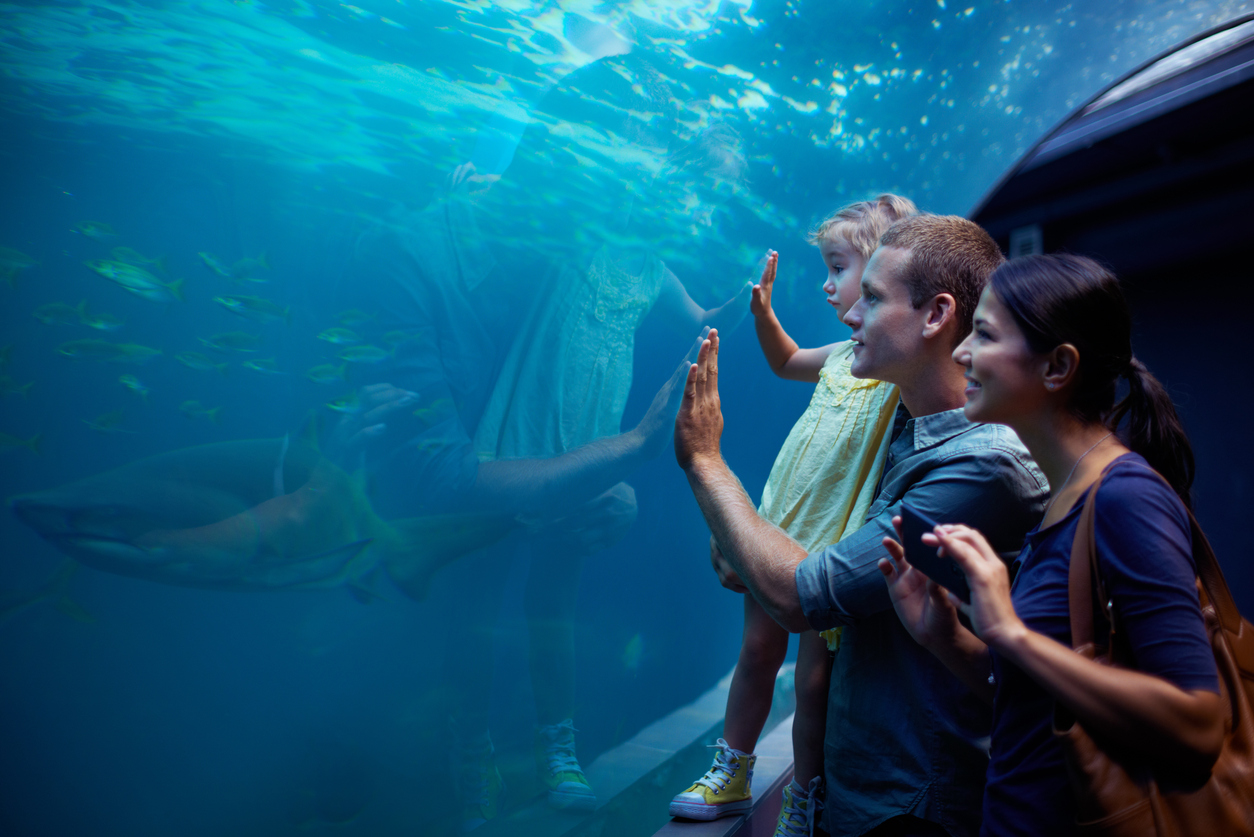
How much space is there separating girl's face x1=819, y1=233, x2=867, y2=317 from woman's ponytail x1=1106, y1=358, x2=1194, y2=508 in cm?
→ 87

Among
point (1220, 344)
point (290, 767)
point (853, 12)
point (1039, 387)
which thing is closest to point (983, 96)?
point (853, 12)

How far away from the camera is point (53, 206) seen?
2.57 metres

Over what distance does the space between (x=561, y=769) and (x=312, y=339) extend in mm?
2312

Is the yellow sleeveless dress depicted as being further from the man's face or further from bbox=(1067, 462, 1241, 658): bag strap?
bbox=(1067, 462, 1241, 658): bag strap

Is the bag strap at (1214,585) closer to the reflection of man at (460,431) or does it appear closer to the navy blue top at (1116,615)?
the navy blue top at (1116,615)

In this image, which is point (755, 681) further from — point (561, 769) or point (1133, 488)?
point (561, 769)

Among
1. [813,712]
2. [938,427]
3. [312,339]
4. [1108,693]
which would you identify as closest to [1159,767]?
[1108,693]

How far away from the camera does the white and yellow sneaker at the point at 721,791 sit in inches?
77.2

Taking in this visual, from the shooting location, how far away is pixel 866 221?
6.72 ft

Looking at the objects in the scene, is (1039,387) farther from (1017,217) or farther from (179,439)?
(1017,217)

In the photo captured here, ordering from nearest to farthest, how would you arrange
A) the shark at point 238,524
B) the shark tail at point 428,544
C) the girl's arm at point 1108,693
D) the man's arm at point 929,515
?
1. the girl's arm at point 1108,693
2. the man's arm at point 929,515
3. the shark at point 238,524
4. the shark tail at point 428,544

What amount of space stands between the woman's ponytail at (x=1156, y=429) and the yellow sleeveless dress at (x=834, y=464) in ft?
2.03

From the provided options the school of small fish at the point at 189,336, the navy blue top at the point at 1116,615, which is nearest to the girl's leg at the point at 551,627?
the school of small fish at the point at 189,336

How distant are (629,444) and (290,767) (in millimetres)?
2154
